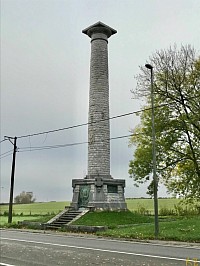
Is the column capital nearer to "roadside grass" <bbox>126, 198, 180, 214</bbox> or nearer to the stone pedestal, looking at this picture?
the stone pedestal

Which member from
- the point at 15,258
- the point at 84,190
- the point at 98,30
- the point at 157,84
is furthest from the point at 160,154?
the point at 15,258

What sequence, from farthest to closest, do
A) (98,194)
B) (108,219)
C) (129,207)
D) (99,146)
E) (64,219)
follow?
(129,207)
(99,146)
(98,194)
(64,219)
(108,219)

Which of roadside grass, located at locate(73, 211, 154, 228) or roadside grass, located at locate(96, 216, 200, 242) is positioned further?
roadside grass, located at locate(73, 211, 154, 228)

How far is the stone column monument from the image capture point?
30.5 metres

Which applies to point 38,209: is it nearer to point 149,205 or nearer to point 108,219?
point 149,205

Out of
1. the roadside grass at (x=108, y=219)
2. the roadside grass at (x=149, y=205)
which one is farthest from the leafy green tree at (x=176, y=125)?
the roadside grass at (x=149, y=205)

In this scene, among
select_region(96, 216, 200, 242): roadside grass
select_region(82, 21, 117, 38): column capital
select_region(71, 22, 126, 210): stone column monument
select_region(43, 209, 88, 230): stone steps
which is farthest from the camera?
select_region(82, 21, 117, 38): column capital

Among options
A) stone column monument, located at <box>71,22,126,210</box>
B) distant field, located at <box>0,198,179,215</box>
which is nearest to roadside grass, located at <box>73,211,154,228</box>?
stone column monument, located at <box>71,22,126,210</box>

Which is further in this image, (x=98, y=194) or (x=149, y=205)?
(x=149, y=205)

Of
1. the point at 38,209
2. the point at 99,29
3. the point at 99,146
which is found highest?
the point at 99,29

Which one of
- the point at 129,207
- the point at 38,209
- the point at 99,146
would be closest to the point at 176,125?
the point at 99,146

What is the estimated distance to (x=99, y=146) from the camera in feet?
104

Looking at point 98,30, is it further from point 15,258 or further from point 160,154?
point 15,258

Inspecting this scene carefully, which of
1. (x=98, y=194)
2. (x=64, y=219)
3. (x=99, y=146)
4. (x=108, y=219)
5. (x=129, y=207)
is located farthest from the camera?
(x=129, y=207)
